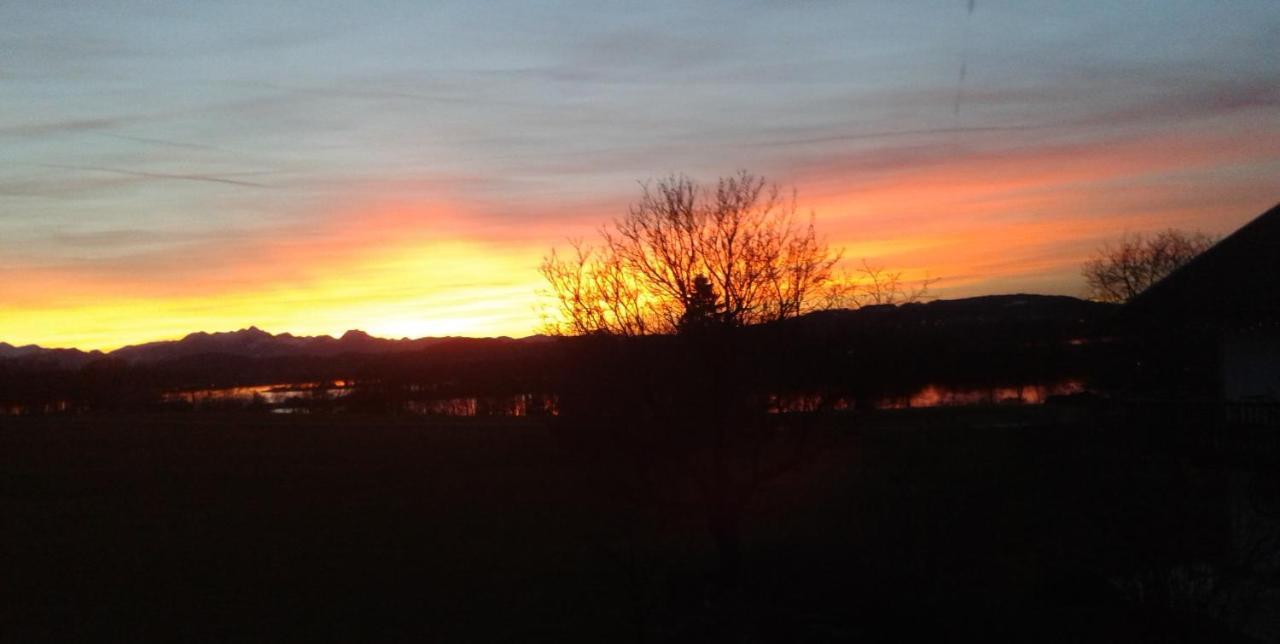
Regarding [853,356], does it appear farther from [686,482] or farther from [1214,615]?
[1214,615]

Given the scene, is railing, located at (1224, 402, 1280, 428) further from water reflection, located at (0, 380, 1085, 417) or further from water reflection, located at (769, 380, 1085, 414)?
water reflection, located at (769, 380, 1085, 414)

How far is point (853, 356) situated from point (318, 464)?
1249 inches

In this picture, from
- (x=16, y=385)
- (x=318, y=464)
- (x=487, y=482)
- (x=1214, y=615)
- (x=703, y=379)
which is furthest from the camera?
(x=16, y=385)

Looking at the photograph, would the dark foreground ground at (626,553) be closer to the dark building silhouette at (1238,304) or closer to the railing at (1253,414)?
the railing at (1253,414)

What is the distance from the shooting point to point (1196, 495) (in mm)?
14336

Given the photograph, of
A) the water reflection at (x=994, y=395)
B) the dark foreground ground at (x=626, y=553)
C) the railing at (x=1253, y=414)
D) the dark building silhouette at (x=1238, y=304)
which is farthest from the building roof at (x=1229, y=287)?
the water reflection at (x=994, y=395)

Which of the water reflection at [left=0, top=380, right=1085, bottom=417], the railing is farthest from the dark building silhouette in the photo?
the water reflection at [left=0, top=380, right=1085, bottom=417]

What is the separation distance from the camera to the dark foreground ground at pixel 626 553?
16.5 meters

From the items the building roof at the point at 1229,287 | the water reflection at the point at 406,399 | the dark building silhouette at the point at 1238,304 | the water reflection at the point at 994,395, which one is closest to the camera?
the building roof at the point at 1229,287

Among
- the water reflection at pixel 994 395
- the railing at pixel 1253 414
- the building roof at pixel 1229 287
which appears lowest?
the railing at pixel 1253 414

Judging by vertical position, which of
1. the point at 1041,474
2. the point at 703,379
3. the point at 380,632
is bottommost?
the point at 380,632

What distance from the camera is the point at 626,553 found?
84.8 ft

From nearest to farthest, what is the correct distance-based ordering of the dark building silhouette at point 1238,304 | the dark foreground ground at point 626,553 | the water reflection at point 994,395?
the dark foreground ground at point 626,553
the dark building silhouette at point 1238,304
the water reflection at point 994,395

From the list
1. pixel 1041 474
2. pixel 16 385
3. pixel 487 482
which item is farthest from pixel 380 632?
pixel 16 385
